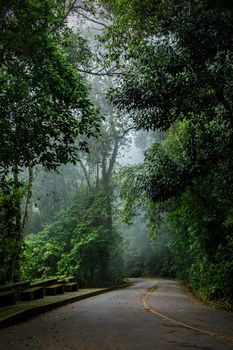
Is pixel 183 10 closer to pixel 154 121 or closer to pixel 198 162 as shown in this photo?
pixel 154 121

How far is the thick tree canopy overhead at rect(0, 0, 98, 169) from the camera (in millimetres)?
9312

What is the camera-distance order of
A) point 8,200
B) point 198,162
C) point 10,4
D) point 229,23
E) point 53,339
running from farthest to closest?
point 8,200 → point 198,162 → point 229,23 → point 10,4 → point 53,339

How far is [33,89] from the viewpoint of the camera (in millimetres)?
10055

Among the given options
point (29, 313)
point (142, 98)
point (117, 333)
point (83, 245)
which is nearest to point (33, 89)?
point (142, 98)

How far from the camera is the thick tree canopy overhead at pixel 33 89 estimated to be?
9312mm


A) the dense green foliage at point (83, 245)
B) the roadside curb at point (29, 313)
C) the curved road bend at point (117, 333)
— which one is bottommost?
the curved road bend at point (117, 333)

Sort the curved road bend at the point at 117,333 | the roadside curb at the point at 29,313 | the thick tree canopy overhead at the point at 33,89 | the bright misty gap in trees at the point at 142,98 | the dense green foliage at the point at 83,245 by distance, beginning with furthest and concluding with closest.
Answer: the dense green foliage at the point at 83,245
the bright misty gap in trees at the point at 142,98
the thick tree canopy overhead at the point at 33,89
the roadside curb at the point at 29,313
the curved road bend at the point at 117,333

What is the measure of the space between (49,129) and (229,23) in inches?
199

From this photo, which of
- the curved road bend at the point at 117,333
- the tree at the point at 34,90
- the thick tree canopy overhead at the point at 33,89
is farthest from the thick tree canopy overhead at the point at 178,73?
the curved road bend at the point at 117,333

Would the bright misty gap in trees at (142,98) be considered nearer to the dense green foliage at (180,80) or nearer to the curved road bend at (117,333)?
the dense green foliage at (180,80)

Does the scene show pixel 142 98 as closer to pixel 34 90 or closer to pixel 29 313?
pixel 34 90

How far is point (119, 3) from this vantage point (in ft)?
38.5

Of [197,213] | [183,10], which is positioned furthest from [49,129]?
[197,213]

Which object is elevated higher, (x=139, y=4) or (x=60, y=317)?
(x=139, y=4)
